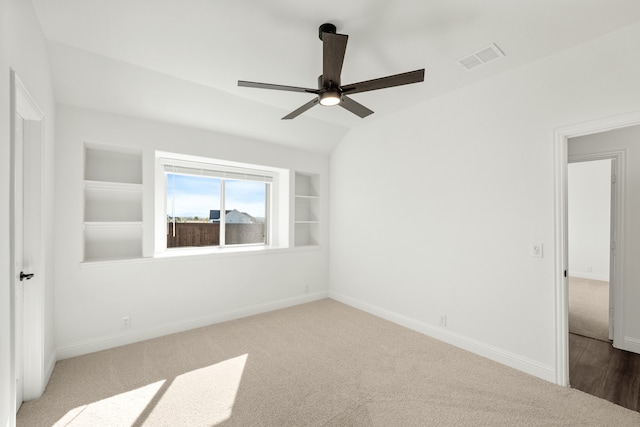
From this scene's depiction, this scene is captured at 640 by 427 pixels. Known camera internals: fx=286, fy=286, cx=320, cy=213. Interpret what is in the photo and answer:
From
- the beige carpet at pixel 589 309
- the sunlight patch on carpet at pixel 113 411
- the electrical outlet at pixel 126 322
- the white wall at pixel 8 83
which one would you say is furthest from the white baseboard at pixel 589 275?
the white wall at pixel 8 83

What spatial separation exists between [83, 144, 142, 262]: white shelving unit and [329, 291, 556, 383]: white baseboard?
313cm

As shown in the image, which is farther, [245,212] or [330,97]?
[245,212]

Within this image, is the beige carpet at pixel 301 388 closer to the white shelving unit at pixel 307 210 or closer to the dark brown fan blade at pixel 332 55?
the white shelving unit at pixel 307 210

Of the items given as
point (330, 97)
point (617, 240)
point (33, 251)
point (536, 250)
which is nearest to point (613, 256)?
point (617, 240)

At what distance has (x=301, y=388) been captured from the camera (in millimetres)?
2293

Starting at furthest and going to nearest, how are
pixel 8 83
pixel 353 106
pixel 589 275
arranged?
pixel 589 275 → pixel 353 106 → pixel 8 83

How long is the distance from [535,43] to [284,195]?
3.40 metres

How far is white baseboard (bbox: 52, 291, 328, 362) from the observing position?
277 centimetres

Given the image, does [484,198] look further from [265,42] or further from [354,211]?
[265,42]

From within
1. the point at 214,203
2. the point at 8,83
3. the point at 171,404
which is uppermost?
the point at 8,83

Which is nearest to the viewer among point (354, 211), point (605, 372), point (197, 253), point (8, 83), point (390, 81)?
point (8, 83)

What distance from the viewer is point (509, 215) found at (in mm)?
2693

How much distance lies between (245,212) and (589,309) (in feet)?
17.2

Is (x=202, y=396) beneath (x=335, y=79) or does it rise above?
beneath
